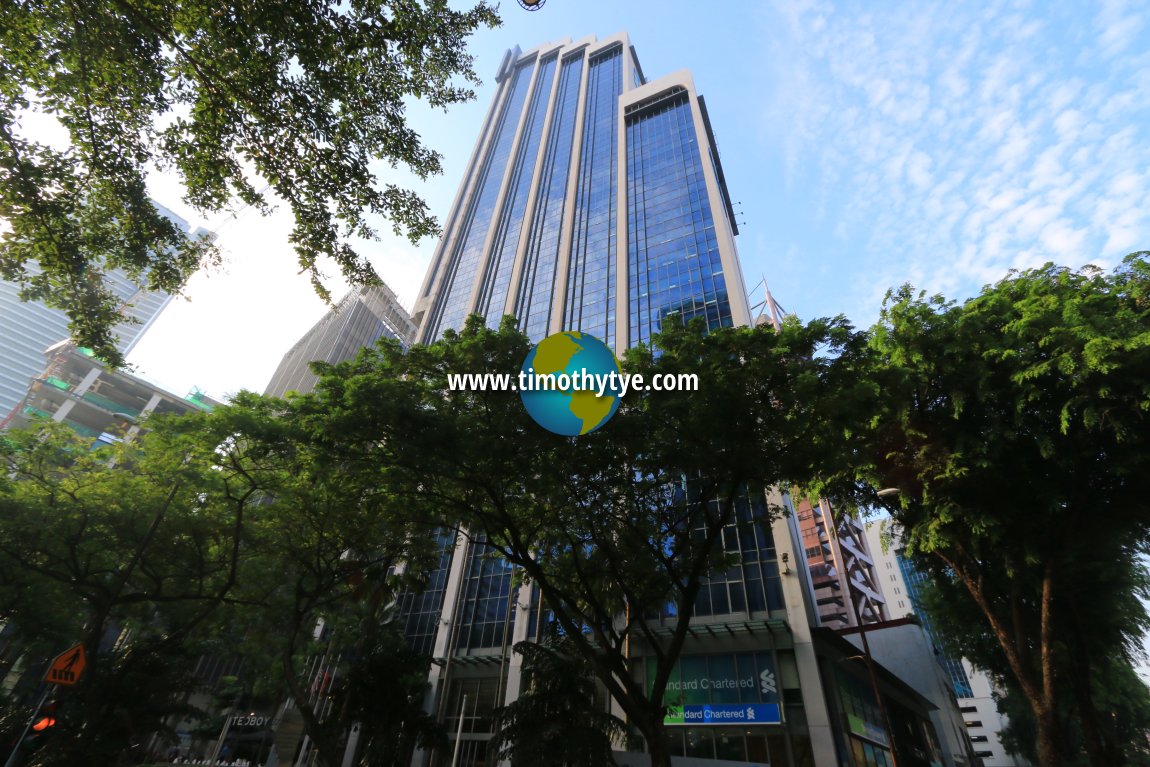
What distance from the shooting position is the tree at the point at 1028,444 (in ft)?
35.2

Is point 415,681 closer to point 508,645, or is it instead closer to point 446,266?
point 508,645

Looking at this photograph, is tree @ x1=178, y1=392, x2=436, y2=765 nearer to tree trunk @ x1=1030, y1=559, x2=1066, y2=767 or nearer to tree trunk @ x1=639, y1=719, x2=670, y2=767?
tree trunk @ x1=639, y1=719, x2=670, y2=767

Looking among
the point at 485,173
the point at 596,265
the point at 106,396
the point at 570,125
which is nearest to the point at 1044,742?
the point at 596,265

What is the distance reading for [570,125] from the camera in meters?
70.5

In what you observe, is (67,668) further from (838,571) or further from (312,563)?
(838,571)

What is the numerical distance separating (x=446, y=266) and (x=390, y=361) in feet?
184

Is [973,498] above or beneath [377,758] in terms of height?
above

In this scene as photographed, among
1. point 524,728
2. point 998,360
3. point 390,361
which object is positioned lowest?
point 524,728

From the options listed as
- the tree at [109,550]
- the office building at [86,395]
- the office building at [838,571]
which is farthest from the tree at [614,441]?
the office building at [86,395]

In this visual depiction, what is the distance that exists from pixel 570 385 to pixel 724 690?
18433 mm

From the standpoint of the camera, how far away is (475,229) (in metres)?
66.7

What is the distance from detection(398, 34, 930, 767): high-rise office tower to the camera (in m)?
21.3

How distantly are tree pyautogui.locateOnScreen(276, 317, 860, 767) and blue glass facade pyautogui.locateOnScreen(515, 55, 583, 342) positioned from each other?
2396 centimetres

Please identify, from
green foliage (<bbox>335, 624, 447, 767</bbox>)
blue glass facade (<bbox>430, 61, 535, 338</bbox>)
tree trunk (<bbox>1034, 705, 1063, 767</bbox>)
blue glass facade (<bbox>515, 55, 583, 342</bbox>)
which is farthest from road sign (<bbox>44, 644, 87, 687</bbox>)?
blue glass facade (<bbox>430, 61, 535, 338</bbox>)
